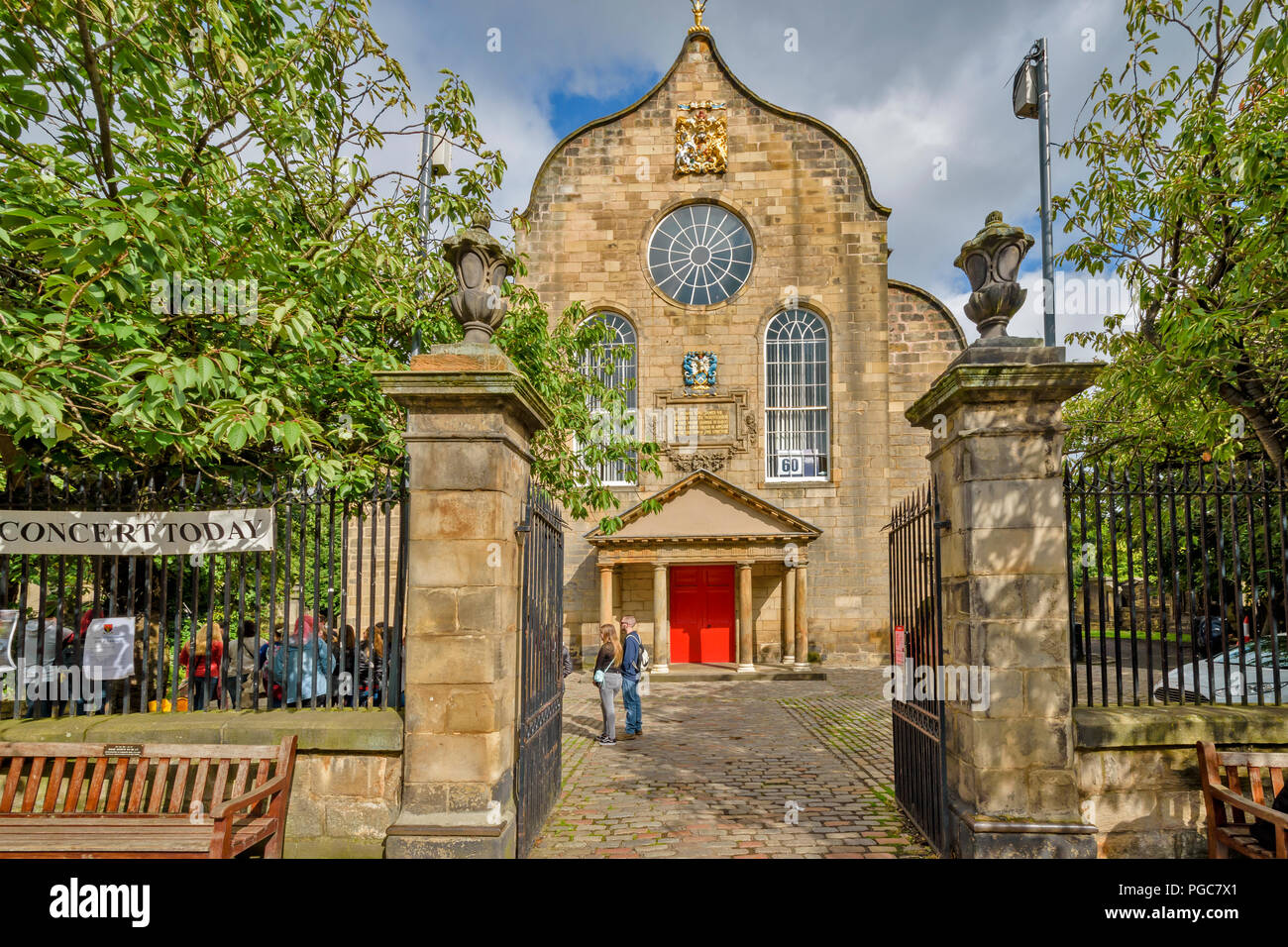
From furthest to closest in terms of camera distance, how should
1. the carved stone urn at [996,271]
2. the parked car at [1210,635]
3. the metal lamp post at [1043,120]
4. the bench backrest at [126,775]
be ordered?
the metal lamp post at [1043,120]
the carved stone urn at [996,271]
the bench backrest at [126,775]
the parked car at [1210,635]

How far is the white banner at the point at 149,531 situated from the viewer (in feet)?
17.9

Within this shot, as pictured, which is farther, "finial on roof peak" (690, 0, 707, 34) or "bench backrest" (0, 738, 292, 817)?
"finial on roof peak" (690, 0, 707, 34)

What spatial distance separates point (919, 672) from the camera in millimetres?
5922

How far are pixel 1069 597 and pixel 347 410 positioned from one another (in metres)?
6.10

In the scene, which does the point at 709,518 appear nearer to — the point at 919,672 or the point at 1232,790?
the point at 919,672

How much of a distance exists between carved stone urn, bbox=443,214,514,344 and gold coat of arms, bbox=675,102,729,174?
17.2m

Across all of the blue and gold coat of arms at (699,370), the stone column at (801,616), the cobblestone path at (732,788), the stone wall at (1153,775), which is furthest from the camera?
the blue and gold coat of arms at (699,370)

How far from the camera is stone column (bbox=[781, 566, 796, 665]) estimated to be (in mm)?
18891

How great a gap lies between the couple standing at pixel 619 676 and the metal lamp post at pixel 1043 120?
6.58 meters

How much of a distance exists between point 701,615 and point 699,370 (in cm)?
640

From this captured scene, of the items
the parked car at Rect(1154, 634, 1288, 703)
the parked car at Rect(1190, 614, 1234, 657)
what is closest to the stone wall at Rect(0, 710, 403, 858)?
the parked car at Rect(1190, 614, 1234, 657)

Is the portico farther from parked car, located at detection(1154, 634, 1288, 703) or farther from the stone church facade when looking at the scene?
parked car, located at detection(1154, 634, 1288, 703)

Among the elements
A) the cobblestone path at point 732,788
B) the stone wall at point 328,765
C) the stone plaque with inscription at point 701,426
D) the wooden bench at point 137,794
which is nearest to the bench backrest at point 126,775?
the wooden bench at point 137,794

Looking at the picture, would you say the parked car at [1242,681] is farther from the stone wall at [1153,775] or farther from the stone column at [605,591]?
the stone column at [605,591]
